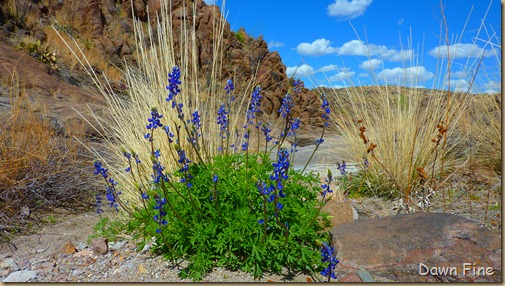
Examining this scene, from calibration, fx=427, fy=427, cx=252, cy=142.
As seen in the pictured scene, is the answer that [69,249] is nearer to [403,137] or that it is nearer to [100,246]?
[100,246]

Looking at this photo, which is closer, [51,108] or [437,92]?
[437,92]

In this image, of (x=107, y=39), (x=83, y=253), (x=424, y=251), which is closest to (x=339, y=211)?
(x=424, y=251)

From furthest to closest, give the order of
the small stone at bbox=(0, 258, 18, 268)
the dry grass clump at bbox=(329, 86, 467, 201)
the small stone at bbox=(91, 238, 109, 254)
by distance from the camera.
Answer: the dry grass clump at bbox=(329, 86, 467, 201)
the small stone at bbox=(0, 258, 18, 268)
the small stone at bbox=(91, 238, 109, 254)

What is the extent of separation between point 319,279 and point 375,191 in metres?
2.42

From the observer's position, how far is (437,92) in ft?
17.0

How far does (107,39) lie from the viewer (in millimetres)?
14953

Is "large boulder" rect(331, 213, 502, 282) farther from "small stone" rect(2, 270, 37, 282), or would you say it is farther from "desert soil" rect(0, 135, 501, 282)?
"small stone" rect(2, 270, 37, 282)

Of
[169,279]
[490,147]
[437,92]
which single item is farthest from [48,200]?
[490,147]

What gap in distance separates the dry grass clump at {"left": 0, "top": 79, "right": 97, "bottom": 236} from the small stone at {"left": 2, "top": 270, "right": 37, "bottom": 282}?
99cm

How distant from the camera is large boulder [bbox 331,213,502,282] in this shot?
2.31 meters

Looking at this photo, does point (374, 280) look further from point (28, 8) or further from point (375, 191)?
point (28, 8)

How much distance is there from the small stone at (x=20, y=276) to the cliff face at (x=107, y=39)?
8966 millimetres

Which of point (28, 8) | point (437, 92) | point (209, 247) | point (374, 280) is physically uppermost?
point (28, 8)

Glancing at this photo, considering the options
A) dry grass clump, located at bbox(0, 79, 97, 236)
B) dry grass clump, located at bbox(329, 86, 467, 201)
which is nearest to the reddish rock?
dry grass clump, located at bbox(329, 86, 467, 201)
